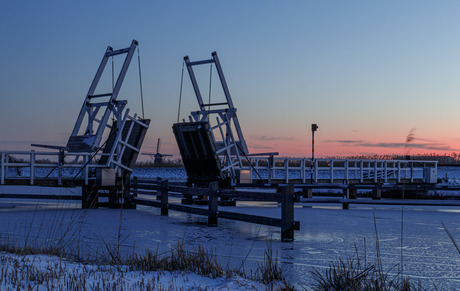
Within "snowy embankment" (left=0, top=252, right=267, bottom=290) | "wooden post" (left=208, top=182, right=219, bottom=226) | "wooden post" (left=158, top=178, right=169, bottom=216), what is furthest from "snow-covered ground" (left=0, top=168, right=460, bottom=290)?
"wooden post" (left=158, top=178, right=169, bottom=216)

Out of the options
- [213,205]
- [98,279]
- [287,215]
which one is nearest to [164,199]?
[213,205]

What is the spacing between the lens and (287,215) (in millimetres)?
9789

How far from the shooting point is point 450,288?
5.90 m

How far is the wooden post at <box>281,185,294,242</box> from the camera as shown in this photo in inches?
381

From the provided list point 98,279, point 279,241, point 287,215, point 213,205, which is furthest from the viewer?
point 213,205

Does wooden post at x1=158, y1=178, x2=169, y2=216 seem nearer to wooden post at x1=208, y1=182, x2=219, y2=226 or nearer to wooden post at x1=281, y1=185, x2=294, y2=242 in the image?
wooden post at x1=208, y1=182, x2=219, y2=226

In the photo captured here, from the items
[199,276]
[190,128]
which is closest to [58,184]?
[190,128]

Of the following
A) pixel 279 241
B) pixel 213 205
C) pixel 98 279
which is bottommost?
pixel 279 241

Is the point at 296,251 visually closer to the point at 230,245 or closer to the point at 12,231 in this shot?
the point at 230,245

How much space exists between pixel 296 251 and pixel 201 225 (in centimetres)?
436

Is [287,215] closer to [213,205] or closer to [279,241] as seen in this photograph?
[279,241]

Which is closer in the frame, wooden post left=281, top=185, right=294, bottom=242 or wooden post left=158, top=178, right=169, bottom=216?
wooden post left=281, top=185, right=294, bottom=242

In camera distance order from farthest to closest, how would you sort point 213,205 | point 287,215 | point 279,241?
point 213,205 < point 287,215 < point 279,241

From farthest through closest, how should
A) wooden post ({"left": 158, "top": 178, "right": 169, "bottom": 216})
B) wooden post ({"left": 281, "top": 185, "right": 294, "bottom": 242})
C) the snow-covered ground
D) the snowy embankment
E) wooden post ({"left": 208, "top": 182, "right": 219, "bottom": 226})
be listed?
wooden post ({"left": 158, "top": 178, "right": 169, "bottom": 216}) < wooden post ({"left": 208, "top": 182, "right": 219, "bottom": 226}) < wooden post ({"left": 281, "top": 185, "right": 294, "bottom": 242}) < the snow-covered ground < the snowy embankment
